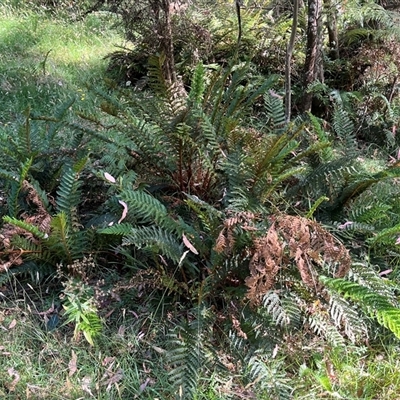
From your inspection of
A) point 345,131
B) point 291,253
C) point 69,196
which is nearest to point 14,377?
point 69,196

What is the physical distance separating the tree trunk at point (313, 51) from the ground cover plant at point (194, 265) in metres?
1.20

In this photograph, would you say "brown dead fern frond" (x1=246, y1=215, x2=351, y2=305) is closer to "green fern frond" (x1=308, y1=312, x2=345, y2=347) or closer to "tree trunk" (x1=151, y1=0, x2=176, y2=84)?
"green fern frond" (x1=308, y1=312, x2=345, y2=347)

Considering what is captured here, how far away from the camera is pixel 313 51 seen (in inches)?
164

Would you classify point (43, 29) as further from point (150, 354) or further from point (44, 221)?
point (150, 354)

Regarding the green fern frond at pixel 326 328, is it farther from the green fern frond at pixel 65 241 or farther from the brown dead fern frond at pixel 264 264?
the green fern frond at pixel 65 241

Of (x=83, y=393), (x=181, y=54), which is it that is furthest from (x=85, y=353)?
(x=181, y=54)

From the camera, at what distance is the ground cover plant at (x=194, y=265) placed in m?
2.05

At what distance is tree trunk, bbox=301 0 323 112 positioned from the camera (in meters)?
3.94

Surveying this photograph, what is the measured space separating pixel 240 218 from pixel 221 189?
525 millimetres

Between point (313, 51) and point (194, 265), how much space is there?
2.62 metres

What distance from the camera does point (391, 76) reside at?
15.2 feet

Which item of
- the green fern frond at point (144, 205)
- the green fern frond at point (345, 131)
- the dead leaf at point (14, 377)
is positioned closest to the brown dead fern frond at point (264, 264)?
the green fern frond at point (144, 205)

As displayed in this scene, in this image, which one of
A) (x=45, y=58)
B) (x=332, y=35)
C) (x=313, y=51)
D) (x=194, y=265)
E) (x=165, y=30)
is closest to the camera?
(x=194, y=265)

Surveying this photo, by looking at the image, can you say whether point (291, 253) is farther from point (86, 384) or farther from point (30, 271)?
point (30, 271)
